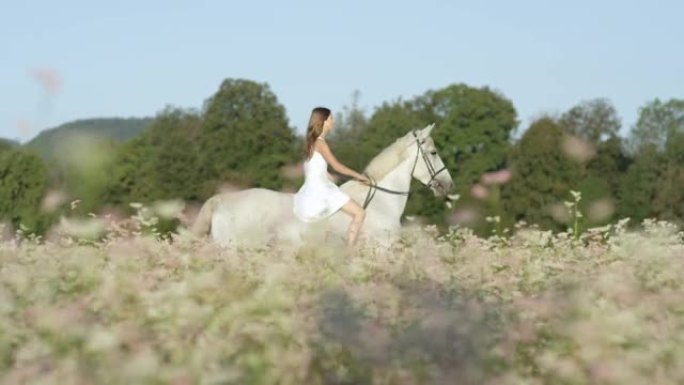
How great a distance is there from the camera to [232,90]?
8006 cm

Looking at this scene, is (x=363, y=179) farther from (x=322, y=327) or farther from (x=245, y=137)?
(x=245, y=137)

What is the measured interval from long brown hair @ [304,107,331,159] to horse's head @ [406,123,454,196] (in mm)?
2501

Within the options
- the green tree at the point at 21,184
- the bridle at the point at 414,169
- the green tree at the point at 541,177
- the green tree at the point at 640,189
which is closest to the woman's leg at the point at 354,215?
the bridle at the point at 414,169

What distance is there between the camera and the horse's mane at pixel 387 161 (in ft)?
58.1

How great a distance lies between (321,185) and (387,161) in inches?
80.7

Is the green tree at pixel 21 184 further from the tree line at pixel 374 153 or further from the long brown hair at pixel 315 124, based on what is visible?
the long brown hair at pixel 315 124

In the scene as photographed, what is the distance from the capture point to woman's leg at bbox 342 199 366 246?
15.8 m

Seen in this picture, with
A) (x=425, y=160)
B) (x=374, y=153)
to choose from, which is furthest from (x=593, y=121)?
(x=425, y=160)

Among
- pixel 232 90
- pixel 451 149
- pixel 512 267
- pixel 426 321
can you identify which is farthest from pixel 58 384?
pixel 451 149

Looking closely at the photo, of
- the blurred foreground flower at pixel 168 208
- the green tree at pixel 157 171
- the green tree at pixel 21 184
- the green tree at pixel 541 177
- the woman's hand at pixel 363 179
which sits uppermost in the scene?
the green tree at pixel 541 177

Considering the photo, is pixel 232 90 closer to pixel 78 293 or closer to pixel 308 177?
pixel 308 177

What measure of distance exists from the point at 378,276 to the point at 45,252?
7.63 ft

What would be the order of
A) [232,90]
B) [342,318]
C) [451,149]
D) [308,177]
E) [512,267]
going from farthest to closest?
[451,149]
[232,90]
[308,177]
[512,267]
[342,318]

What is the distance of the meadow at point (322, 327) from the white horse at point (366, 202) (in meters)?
8.54
